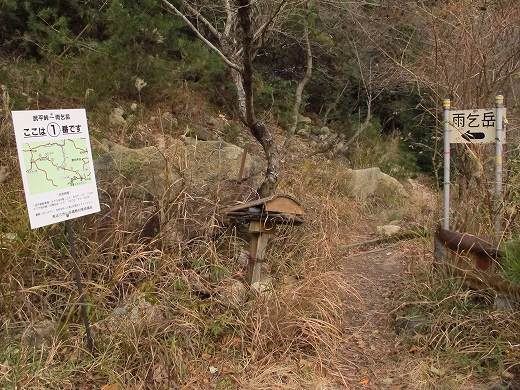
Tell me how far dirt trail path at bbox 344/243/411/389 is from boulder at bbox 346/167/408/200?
2.97 metres

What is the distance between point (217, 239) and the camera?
480 cm

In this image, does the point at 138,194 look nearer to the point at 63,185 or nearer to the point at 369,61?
the point at 63,185

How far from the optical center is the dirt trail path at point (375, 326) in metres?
3.79

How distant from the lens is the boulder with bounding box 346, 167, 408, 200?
30.7 ft

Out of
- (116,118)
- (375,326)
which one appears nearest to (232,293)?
(375,326)

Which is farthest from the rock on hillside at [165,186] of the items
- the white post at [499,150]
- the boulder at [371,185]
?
the boulder at [371,185]

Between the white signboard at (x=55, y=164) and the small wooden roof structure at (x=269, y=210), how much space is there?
1.35 m

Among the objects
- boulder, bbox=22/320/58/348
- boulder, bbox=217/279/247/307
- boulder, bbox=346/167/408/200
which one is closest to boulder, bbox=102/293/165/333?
boulder, bbox=22/320/58/348

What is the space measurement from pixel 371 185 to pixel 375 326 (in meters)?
5.38

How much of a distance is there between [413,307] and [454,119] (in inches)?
63.6

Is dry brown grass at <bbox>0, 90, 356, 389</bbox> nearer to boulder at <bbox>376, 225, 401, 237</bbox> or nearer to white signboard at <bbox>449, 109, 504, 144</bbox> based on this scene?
white signboard at <bbox>449, 109, 504, 144</bbox>

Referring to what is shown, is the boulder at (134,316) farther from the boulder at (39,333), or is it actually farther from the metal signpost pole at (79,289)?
the boulder at (39,333)

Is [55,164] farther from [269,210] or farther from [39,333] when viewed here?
[269,210]

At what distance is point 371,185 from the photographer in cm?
966
